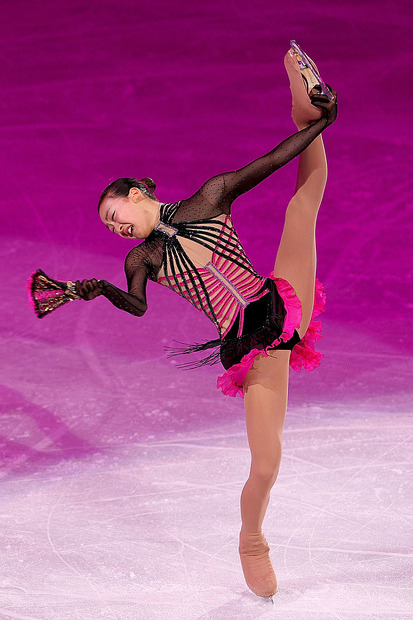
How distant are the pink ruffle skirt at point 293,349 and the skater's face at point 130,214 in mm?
513

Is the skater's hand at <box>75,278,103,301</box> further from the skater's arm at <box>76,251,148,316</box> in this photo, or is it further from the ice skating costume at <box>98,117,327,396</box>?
the ice skating costume at <box>98,117,327,396</box>

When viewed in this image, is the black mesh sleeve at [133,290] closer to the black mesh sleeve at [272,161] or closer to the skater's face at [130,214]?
the skater's face at [130,214]

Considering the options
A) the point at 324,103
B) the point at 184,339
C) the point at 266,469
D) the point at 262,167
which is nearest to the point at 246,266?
the point at 262,167

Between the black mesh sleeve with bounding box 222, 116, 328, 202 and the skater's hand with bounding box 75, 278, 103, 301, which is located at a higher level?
the black mesh sleeve with bounding box 222, 116, 328, 202

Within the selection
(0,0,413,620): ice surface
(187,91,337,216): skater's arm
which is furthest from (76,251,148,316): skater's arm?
(0,0,413,620): ice surface

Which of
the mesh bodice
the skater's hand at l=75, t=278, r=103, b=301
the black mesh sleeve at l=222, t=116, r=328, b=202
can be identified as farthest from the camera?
the mesh bodice

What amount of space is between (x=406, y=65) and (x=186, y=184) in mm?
2104

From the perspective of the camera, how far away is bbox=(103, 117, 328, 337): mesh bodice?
3197 millimetres

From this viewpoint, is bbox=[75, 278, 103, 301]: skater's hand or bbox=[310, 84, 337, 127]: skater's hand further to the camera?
bbox=[310, 84, 337, 127]: skater's hand

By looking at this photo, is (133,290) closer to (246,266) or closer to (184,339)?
(246,266)

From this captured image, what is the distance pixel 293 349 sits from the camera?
344 cm

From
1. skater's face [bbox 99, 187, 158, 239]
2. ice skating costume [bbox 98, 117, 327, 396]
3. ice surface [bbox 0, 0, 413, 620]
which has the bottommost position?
ice surface [bbox 0, 0, 413, 620]

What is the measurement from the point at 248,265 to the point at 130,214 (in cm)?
47

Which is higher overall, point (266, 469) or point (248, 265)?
point (248, 265)
